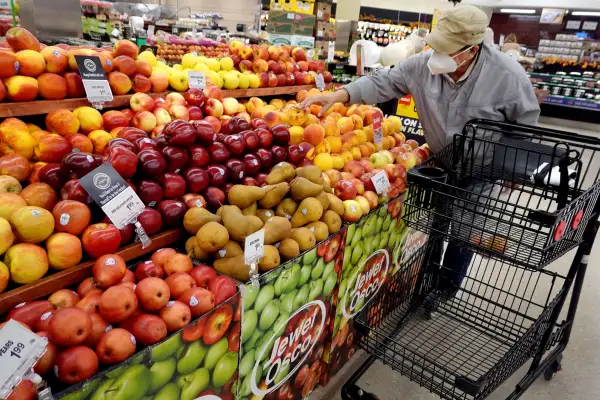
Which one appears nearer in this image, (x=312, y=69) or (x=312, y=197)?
(x=312, y=197)

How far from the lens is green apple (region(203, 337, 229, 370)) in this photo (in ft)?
4.55

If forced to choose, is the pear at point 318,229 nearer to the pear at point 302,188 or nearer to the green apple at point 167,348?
the pear at point 302,188

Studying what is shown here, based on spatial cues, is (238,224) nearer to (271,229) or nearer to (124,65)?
(271,229)

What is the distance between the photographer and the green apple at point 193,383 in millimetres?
1301

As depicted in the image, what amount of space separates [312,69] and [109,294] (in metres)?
3.08

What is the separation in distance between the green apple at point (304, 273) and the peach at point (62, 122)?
3.89 feet

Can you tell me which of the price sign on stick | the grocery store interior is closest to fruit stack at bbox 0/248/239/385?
the grocery store interior

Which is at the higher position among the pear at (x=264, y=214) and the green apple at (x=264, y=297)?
the pear at (x=264, y=214)

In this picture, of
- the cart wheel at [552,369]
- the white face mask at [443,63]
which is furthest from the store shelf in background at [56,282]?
the cart wheel at [552,369]

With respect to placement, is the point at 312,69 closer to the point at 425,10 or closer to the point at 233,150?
the point at 233,150

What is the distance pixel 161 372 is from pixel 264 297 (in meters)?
0.48

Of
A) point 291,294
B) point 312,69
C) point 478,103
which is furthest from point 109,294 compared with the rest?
point 312,69

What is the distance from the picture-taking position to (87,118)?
2.01 m

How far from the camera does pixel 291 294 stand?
177 centimetres
